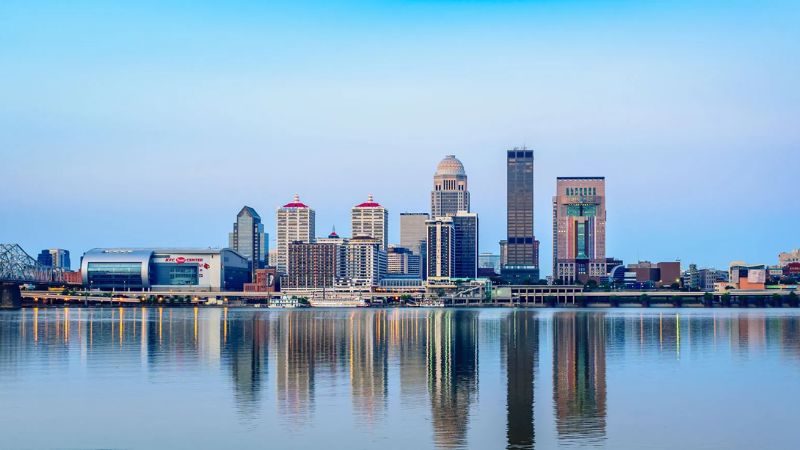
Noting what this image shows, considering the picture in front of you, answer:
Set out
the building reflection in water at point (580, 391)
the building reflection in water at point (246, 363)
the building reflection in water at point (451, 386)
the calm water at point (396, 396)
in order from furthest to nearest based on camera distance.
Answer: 1. the building reflection in water at point (246, 363)
2. the building reflection in water at point (580, 391)
3. the building reflection in water at point (451, 386)
4. the calm water at point (396, 396)

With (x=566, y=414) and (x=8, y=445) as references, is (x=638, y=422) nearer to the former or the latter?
(x=566, y=414)

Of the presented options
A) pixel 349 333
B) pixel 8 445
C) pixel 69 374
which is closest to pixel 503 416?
pixel 8 445

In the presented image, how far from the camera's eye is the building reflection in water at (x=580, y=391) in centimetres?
3700

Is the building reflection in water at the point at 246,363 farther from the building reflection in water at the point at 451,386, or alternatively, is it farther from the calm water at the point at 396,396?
the building reflection in water at the point at 451,386

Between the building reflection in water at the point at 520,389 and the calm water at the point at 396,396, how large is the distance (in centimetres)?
9

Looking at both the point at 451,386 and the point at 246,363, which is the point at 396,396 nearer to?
the point at 451,386

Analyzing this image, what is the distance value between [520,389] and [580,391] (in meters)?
2.72

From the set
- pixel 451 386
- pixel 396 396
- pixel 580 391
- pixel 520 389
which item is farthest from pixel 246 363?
pixel 580 391

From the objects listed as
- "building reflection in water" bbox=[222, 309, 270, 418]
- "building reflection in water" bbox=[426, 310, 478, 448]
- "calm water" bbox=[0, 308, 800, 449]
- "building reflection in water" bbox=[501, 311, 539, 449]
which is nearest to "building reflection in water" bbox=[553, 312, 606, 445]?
"calm water" bbox=[0, 308, 800, 449]

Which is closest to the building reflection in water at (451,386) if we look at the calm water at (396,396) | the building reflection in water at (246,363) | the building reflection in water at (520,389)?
the calm water at (396,396)

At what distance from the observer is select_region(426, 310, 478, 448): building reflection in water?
36.9 metres

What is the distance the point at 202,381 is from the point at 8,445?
1832 cm

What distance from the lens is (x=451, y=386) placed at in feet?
165

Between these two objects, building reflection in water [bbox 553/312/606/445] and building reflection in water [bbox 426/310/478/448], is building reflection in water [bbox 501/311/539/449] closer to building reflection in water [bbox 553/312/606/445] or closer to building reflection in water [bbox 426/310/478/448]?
building reflection in water [bbox 553/312/606/445]
